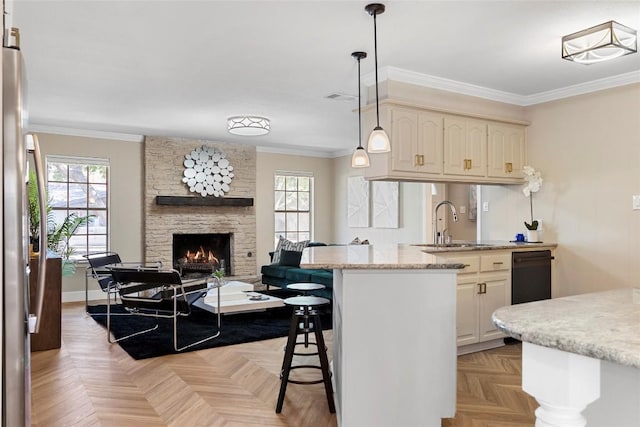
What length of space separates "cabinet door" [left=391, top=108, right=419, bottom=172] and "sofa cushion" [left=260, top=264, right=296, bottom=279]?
3414 mm

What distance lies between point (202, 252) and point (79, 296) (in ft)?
6.27

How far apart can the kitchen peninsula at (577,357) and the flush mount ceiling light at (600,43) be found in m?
2.26

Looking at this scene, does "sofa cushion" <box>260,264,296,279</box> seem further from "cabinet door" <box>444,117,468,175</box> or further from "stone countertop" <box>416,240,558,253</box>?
"cabinet door" <box>444,117,468,175</box>

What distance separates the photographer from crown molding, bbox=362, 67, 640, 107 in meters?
4.02

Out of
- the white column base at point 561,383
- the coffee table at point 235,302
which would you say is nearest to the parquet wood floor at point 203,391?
the coffee table at point 235,302

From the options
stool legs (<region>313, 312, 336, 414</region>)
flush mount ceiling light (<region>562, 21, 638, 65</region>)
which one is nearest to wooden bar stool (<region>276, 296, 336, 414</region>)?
stool legs (<region>313, 312, 336, 414</region>)

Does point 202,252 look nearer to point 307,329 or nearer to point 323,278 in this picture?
point 323,278

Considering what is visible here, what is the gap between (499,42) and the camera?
3375 mm

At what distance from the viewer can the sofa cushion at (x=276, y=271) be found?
7086mm

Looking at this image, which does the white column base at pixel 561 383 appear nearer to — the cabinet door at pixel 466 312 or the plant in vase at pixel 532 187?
the cabinet door at pixel 466 312

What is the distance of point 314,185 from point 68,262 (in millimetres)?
4282

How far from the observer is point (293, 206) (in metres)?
8.78

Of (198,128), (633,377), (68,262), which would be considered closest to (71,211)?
(68,262)

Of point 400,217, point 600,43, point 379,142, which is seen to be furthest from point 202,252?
point 600,43
